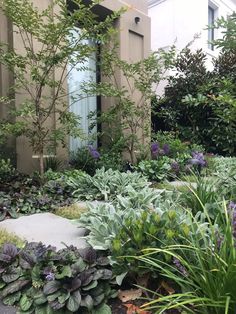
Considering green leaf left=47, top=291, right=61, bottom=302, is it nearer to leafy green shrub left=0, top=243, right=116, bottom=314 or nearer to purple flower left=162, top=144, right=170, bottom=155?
leafy green shrub left=0, top=243, right=116, bottom=314

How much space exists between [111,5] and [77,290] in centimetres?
644

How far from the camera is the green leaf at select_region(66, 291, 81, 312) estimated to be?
6.44 ft

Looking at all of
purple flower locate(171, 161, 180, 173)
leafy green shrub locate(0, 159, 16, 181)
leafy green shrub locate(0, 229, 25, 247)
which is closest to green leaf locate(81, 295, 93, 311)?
leafy green shrub locate(0, 229, 25, 247)

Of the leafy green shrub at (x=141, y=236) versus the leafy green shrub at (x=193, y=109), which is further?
the leafy green shrub at (x=193, y=109)

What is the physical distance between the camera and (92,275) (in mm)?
2154

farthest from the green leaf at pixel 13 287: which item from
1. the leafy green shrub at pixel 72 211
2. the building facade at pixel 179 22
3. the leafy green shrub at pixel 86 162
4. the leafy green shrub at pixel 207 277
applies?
the building facade at pixel 179 22

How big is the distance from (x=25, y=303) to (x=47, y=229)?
1201 mm

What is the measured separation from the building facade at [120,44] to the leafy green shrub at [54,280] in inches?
136

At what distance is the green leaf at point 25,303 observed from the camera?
6.68ft

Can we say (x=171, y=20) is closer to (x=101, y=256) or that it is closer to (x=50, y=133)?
(x=50, y=133)

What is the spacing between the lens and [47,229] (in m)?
3.24

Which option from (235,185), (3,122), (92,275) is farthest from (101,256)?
(3,122)

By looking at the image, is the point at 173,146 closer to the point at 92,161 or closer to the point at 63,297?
the point at 92,161

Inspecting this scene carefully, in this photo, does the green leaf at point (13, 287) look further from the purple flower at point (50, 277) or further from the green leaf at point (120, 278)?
the green leaf at point (120, 278)
